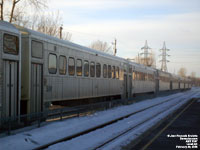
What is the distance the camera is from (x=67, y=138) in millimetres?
9344

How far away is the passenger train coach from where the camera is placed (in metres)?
9.62

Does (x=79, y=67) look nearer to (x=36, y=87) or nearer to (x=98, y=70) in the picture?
(x=98, y=70)

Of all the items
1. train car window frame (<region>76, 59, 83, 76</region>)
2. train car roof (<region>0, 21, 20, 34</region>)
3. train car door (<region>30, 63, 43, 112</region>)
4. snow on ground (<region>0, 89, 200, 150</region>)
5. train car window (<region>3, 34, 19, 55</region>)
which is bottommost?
snow on ground (<region>0, 89, 200, 150</region>)

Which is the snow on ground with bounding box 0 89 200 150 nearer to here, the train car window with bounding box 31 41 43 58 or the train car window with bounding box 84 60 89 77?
the train car window with bounding box 31 41 43 58

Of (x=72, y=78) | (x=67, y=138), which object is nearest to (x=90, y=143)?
(x=67, y=138)

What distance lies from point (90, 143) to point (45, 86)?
3.89 meters

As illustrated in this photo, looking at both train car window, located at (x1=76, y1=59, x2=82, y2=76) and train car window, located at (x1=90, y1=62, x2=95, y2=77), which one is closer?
train car window, located at (x1=76, y1=59, x2=82, y2=76)

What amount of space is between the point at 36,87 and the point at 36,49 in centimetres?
146

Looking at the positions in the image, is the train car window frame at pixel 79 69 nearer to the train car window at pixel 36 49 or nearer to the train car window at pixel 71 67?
the train car window at pixel 71 67

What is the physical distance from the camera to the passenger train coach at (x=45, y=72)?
962 centimetres

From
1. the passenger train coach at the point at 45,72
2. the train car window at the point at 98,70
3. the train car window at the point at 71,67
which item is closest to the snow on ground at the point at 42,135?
the passenger train coach at the point at 45,72

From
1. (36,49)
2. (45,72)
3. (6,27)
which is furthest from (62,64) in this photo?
(6,27)

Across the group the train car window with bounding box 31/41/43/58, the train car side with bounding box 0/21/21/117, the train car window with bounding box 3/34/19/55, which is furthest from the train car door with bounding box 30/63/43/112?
the train car window with bounding box 3/34/19/55

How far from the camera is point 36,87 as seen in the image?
11242 mm
